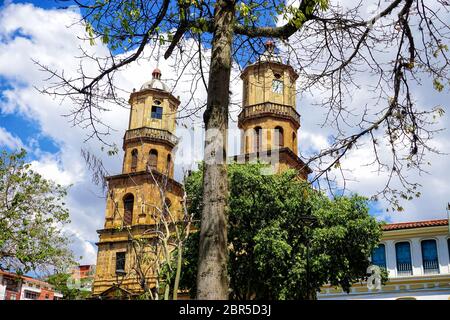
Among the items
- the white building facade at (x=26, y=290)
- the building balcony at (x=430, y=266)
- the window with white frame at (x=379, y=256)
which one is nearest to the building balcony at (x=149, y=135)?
the window with white frame at (x=379, y=256)

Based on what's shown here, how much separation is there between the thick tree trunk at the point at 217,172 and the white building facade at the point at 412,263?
77.3ft

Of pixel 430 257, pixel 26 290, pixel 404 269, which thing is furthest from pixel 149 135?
pixel 26 290

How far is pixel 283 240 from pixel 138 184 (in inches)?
625

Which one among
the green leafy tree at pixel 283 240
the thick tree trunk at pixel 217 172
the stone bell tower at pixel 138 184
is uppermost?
the stone bell tower at pixel 138 184

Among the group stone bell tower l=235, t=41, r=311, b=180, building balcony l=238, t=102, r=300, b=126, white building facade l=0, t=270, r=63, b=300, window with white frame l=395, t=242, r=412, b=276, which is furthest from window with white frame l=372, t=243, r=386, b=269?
white building facade l=0, t=270, r=63, b=300

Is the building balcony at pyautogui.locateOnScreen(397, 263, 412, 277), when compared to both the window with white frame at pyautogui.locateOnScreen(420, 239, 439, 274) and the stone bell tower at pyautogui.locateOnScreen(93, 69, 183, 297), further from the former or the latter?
the stone bell tower at pyautogui.locateOnScreen(93, 69, 183, 297)

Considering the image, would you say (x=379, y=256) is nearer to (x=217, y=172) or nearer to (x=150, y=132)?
(x=150, y=132)

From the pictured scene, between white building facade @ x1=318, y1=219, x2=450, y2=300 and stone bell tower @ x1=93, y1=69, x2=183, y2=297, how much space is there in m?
12.4

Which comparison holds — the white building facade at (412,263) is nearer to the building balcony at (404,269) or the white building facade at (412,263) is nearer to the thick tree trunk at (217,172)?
the building balcony at (404,269)

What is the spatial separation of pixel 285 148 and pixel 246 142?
105 inches

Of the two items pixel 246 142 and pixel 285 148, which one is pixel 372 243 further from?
pixel 246 142

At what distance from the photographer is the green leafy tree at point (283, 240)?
1919 centimetres
